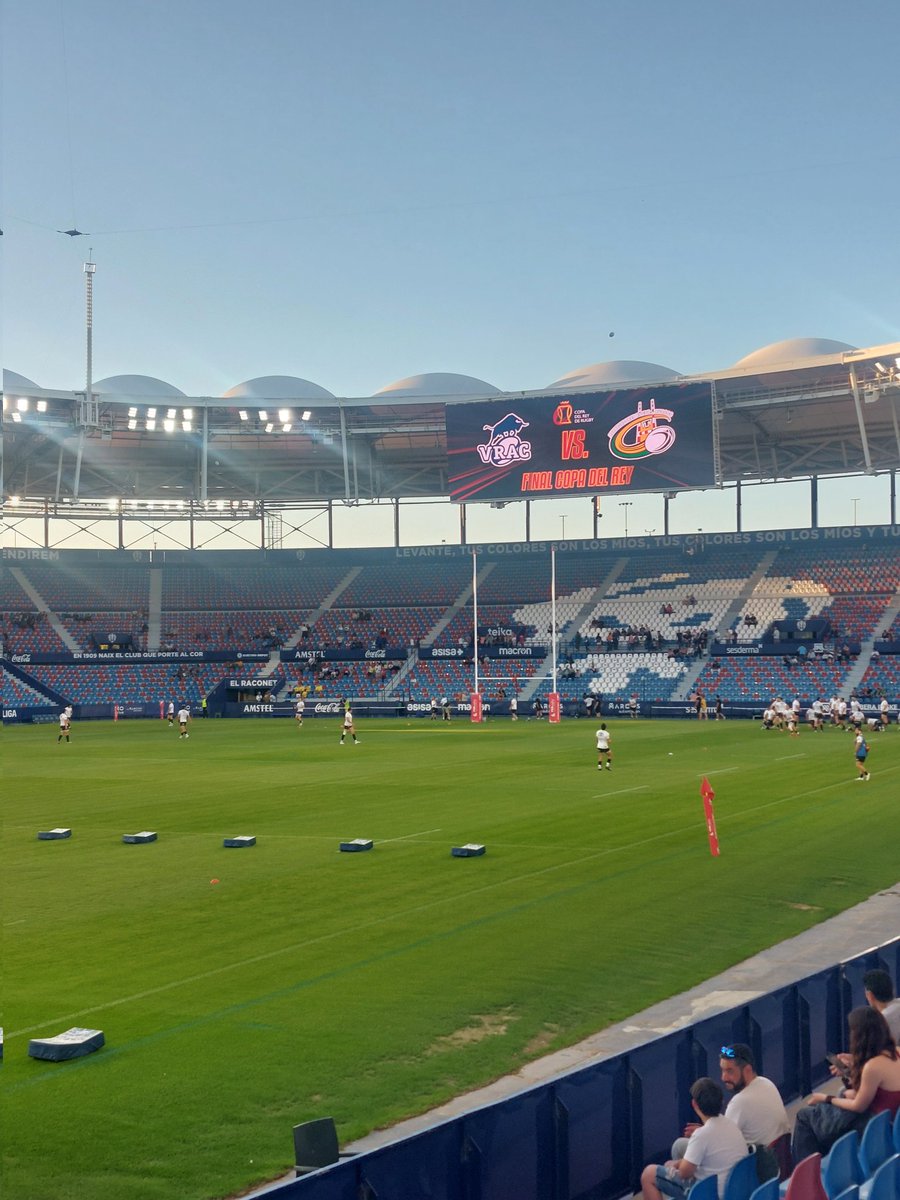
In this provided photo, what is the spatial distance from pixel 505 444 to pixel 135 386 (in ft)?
79.0

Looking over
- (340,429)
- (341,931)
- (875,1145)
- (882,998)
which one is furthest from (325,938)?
(340,429)

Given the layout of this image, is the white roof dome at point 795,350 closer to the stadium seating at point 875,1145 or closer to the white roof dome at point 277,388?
the white roof dome at point 277,388

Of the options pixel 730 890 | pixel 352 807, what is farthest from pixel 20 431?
pixel 730 890

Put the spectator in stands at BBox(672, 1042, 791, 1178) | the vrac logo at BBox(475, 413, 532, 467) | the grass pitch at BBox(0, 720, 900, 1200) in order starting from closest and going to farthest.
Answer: the spectator in stands at BBox(672, 1042, 791, 1178) → the grass pitch at BBox(0, 720, 900, 1200) → the vrac logo at BBox(475, 413, 532, 467)

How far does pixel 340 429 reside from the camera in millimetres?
65688

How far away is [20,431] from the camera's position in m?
64.4

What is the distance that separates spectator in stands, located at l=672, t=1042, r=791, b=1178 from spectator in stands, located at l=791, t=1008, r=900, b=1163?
165 mm

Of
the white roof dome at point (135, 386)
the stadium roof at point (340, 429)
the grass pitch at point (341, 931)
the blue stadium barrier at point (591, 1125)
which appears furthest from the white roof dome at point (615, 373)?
the blue stadium barrier at point (591, 1125)

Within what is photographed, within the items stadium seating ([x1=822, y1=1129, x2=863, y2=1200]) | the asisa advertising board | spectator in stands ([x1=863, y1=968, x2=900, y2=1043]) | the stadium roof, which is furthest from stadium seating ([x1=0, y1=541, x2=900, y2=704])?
stadium seating ([x1=822, y1=1129, x2=863, y2=1200])

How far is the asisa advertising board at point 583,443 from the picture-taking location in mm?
57938

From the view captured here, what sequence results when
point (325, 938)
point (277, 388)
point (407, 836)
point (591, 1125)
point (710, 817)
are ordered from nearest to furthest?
point (591, 1125)
point (325, 938)
point (710, 817)
point (407, 836)
point (277, 388)

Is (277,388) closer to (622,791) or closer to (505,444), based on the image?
(505,444)

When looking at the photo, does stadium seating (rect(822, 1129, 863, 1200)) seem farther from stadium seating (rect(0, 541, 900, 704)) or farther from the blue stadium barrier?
stadium seating (rect(0, 541, 900, 704))

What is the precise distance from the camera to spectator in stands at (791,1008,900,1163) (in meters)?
7.42
